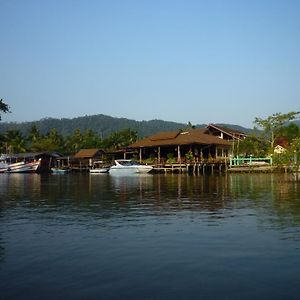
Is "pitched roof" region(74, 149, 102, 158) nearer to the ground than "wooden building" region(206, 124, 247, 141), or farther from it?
nearer to the ground

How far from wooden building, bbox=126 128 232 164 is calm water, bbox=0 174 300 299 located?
46494 mm

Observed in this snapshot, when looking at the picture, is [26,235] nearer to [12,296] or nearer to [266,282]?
→ [12,296]

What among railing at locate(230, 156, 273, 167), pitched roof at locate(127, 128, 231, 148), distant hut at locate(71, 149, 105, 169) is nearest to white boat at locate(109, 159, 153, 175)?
pitched roof at locate(127, 128, 231, 148)

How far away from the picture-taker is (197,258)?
10.1 metres

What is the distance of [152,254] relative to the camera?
1065 centimetres

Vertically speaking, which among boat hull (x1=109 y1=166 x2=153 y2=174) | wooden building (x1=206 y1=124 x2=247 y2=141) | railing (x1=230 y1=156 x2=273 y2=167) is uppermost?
wooden building (x1=206 y1=124 x2=247 y2=141)

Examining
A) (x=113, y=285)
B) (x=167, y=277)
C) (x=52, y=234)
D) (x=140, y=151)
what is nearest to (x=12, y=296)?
(x=113, y=285)

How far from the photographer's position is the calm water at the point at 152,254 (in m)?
7.88

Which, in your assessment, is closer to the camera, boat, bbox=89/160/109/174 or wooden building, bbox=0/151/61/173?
boat, bbox=89/160/109/174

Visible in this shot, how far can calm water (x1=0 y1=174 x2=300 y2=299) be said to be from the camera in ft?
25.9

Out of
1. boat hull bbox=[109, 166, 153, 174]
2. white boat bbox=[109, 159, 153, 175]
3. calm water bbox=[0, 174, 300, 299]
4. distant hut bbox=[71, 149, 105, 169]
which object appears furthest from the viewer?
distant hut bbox=[71, 149, 105, 169]

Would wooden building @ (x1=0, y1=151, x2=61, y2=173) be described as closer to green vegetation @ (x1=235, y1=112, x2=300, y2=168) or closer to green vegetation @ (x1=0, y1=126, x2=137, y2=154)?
green vegetation @ (x1=0, y1=126, x2=137, y2=154)

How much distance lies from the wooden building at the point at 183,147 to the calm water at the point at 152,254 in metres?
46.5

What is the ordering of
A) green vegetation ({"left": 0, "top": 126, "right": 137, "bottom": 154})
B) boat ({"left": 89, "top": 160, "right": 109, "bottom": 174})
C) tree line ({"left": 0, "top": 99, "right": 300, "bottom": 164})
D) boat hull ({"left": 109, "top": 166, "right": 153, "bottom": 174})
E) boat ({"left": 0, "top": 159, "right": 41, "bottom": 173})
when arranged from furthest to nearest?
green vegetation ({"left": 0, "top": 126, "right": 137, "bottom": 154}) < boat ({"left": 0, "top": 159, "right": 41, "bottom": 173}) < boat ({"left": 89, "top": 160, "right": 109, "bottom": 174}) < boat hull ({"left": 109, "top": 166, "right": 153, "bottom": 174}) < tree line ({"left": 0, "top": 99, "right": 300, "bottom": 164})
